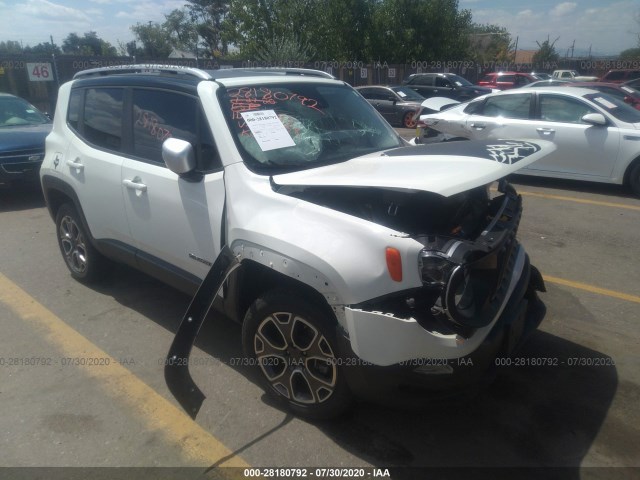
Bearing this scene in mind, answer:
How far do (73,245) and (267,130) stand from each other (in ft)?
8.66

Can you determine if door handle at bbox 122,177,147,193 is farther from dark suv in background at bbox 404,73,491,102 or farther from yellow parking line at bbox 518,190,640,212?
dark suv in background at bbox 404,73,491,102

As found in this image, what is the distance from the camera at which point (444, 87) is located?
20875 millimetres

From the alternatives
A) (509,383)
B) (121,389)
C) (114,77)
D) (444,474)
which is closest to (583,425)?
(509,383)

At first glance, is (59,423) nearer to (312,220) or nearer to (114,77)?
(312,220)

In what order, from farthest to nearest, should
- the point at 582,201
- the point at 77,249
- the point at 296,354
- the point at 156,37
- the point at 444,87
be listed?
1. the point at 156,37
2. the point at 444,87
3. the point at 582,201
4. the point at 77,249
5. the point at 296,354

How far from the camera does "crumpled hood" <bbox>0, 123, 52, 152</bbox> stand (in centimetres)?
796

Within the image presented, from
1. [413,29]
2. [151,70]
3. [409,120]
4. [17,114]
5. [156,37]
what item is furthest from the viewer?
[156,37]

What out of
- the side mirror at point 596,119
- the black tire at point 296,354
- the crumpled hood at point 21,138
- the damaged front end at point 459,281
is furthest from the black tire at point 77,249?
the side mirror at point 596,119

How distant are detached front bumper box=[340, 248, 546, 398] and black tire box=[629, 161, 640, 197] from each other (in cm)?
633

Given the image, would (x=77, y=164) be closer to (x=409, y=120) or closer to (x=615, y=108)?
(x=615, y=108)

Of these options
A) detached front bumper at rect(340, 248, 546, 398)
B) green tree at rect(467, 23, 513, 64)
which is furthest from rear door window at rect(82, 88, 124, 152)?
green tree at rect(467, 23, 513, 64)

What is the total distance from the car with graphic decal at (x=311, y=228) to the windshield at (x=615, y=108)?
18.1 feet

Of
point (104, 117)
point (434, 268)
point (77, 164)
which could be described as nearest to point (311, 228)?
point (434, 268)

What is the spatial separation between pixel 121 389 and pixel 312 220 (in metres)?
1.78
